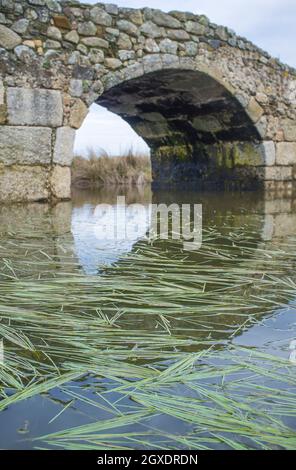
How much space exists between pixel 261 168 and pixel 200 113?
4.50ft

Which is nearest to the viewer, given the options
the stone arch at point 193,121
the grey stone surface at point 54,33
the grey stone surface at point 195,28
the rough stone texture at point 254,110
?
the grey stone surface at point 54,33

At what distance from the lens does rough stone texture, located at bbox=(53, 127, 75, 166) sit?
5.13m

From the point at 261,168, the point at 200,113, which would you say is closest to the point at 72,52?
the point at 200,113

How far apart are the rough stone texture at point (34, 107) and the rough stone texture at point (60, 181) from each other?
486mm

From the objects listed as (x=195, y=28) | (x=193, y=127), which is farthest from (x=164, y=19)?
(x=193, y=127)

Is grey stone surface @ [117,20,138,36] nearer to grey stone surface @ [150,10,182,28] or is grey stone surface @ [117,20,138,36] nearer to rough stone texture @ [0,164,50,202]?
grey stone surface @ [150,10,182,28]

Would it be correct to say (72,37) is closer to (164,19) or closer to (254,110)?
(164,19)

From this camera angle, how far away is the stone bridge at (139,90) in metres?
4.93

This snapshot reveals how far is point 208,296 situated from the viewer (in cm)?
170

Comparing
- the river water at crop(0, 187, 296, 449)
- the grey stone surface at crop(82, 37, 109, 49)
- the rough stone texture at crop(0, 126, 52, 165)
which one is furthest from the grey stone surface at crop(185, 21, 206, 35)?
the river water at crop(0, 187, 296, 449)

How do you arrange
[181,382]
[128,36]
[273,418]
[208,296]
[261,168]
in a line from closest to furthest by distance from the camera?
[273,418] → [181,382] → [208,296] → [128,36] → [261,168]

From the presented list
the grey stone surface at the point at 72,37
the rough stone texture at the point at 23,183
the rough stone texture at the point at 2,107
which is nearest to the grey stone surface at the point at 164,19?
the grey stone surface at the point at 72,37

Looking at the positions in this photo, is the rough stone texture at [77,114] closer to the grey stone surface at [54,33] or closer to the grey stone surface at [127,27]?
the grey stone surface at [54,33]
